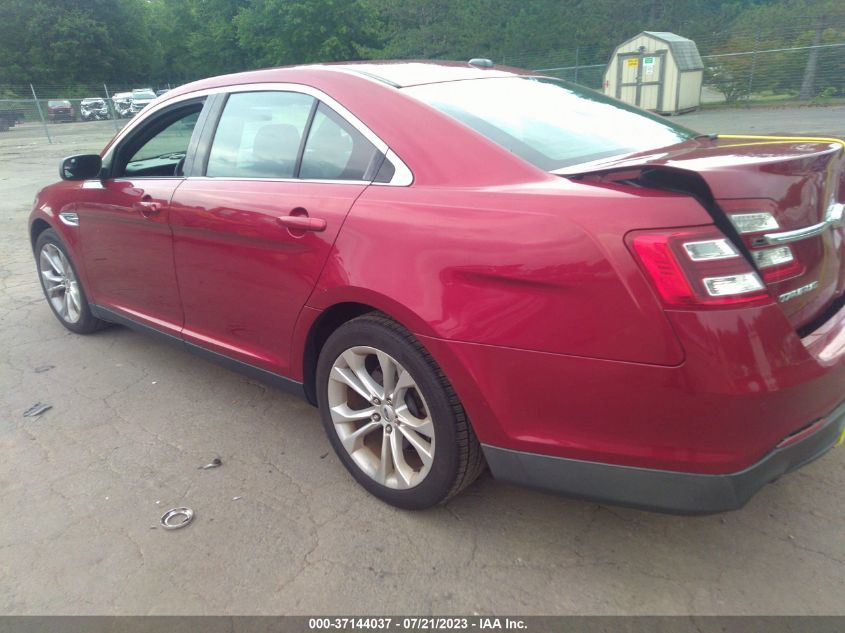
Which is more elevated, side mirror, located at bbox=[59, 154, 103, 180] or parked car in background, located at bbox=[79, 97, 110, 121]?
side mirror, located at bbox=[59, 154, 103, 180]

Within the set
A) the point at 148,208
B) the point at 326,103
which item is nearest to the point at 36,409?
the point at 148,208

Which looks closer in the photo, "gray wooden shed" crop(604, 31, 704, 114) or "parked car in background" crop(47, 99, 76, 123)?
"gray wooden shed" crop(604, 31, 704, 114)

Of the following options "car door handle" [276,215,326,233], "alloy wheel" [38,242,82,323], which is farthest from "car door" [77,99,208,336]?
"car door handle" [276,215,326,233]

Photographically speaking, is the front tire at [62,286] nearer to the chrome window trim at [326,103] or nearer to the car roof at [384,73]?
the chrome window trim at [326,103]

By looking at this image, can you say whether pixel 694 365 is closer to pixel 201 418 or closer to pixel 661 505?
pixel 661 505

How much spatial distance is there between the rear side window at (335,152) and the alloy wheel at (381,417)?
2.30ft

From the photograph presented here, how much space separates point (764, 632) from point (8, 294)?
626cm

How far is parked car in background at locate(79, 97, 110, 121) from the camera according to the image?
27.4m

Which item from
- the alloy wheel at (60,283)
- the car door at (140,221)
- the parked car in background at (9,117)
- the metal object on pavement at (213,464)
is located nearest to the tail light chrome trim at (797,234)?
the metal object on pavement at (213,464)

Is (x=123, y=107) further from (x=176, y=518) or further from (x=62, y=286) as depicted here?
(x=176, y=518)

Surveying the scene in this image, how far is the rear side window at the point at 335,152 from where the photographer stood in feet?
8.16

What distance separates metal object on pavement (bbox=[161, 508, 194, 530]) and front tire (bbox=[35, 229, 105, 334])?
229 cm

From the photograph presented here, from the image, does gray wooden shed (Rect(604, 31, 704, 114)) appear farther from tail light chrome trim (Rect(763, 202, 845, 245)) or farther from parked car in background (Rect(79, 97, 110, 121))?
parked car in background (Rect(79, 97, 110, 121))

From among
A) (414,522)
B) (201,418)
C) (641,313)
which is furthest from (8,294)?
(641,313)
